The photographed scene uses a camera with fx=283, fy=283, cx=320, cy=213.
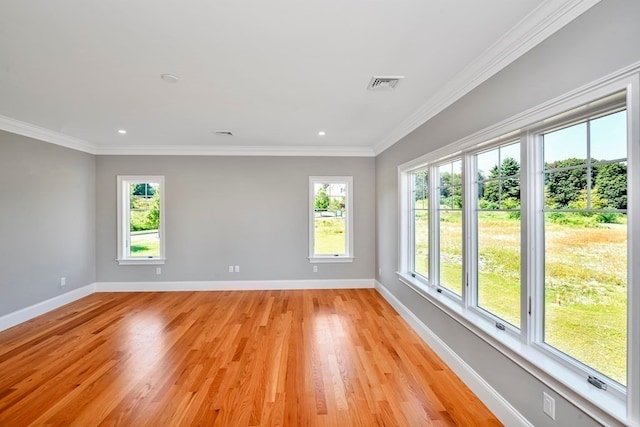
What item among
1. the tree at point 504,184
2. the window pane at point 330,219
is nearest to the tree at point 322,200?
the window pane at point 330,219

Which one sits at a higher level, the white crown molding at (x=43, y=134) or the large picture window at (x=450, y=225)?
the white crown molding at (x=43, y=134)

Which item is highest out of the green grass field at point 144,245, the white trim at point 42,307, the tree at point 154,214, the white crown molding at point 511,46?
the white crown molding at point 511,46

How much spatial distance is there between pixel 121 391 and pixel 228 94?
284 centimetres

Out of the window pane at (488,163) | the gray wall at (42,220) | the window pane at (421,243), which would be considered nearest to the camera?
the window pane at (488,163)

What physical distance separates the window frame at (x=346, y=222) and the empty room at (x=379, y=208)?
2.20 ft

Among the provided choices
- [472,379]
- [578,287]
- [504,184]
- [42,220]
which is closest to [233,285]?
[42,220]

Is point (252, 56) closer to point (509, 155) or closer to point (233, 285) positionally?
point (509, 155)

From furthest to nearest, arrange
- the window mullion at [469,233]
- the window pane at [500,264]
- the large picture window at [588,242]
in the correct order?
the window mullion at [469,233]
the window pane at [500,264]
the large picture window at [588,242]

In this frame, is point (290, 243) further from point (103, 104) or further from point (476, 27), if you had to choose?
point (476, 27)

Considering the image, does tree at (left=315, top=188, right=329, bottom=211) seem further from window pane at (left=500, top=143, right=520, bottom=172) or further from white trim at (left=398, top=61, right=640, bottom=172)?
window pane at (left=500, top=143, right=520, bottom=172)

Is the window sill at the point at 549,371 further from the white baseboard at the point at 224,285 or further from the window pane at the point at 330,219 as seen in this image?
the window pane at the point at 330,219

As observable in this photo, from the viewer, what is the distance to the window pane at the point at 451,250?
2.84 m

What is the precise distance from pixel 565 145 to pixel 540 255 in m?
0.70

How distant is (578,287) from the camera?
5.35 ft
